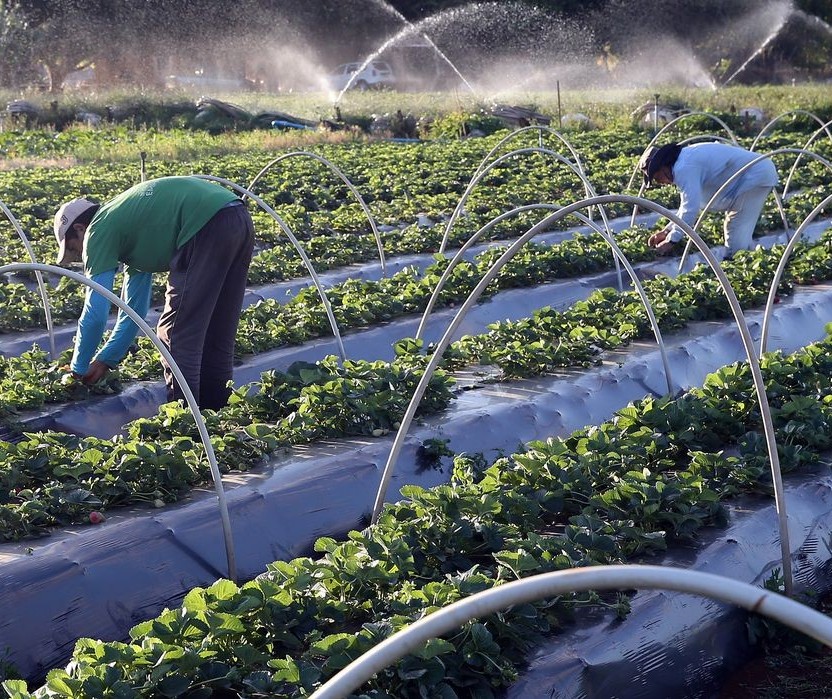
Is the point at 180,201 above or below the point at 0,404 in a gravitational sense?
above

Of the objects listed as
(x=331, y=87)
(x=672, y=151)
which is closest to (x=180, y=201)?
(x=672, y=151)

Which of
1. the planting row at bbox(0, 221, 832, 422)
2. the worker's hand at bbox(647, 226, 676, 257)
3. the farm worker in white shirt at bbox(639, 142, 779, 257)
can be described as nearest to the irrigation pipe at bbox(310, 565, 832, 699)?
the planting row at bbox(0, 221, 832, 422)

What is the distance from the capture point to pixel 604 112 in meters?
26.7

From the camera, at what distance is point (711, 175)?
990 centimetres

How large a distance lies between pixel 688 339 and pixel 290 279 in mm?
3929

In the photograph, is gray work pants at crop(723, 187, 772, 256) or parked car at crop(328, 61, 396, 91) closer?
gray work pants at crop(723, 187, 772, 256)

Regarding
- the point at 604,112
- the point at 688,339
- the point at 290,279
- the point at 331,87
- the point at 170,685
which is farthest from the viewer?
the point at 331,87

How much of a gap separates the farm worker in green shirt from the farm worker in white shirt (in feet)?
14.4

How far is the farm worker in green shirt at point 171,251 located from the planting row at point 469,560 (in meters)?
1.95

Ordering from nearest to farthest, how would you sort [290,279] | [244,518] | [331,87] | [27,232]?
[244,518] < [290,279] < [27,232] < [331,87]

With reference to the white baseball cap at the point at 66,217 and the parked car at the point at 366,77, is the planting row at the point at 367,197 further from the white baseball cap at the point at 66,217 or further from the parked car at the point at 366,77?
the parked car at the point at 366,77

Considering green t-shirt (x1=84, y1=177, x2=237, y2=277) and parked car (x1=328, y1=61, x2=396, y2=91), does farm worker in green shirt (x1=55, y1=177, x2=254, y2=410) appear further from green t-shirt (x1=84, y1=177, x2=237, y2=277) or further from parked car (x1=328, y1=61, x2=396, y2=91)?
parked car (x1=328, y1=61, x2=396, y2=91)

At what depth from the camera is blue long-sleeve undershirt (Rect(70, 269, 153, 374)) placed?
5680 mm

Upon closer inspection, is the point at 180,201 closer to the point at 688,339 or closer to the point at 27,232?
the point at 688,339
